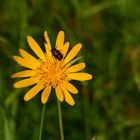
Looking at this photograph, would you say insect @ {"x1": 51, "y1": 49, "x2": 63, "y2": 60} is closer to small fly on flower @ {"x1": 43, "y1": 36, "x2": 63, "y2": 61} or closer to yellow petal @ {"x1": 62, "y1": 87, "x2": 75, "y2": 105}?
small fly on flower @ {"x1": 43, "y1": 36, "x2": 63, "y2": 61}

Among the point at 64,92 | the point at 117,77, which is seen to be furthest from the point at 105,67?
the point at 64,92

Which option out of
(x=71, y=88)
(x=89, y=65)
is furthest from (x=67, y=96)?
(x=89, y=65)

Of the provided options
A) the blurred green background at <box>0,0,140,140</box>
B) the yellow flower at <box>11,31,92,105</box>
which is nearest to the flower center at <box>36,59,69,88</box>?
the yellow flower at <box>11,31,92,105</box>

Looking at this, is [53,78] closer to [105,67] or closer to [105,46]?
[105,67]

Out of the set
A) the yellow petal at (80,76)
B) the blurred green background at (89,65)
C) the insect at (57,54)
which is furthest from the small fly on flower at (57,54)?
the blurred green background at (89,65)

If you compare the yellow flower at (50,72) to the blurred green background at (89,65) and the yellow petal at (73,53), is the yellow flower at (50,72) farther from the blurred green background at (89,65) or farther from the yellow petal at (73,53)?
the blurred green background at (89,65)

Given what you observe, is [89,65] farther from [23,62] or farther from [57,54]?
[23,62]
